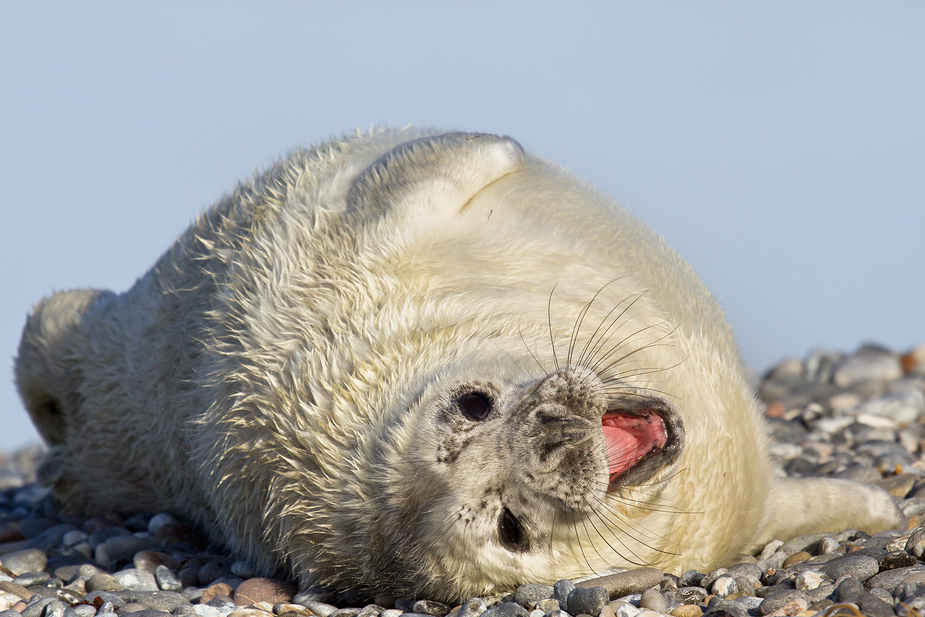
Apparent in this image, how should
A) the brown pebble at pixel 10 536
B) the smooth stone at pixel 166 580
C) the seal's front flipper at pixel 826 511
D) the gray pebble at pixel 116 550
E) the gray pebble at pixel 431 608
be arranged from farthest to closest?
1. the brown pebble at pixel 10 536
2. the gray pebble at pixel 116 550
3. the seal's front flipper at pixel 826 511
4. the smooth stone at pixel 166 580
5. the gray pebble at pixel 431 608

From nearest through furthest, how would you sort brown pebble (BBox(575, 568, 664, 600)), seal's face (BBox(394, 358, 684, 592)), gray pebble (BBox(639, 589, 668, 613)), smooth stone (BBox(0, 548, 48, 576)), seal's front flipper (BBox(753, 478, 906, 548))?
gray pebble (BBox(639, 589, 668, 613))
seal's face (BBox(394, 358, 684, 592))
brown pebble (BBox(575, 568, 664, 600))
seal's front flipper (BBox(753, 478, 906, 548))
smooth stone (BBox(0, 548, 48, 576))

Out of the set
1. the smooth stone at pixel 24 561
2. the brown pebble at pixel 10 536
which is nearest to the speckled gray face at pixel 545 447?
the smooth stone at pixel 24 561

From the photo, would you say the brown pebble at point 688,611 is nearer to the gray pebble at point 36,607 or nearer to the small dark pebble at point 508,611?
the small dark pebble at point 508,611

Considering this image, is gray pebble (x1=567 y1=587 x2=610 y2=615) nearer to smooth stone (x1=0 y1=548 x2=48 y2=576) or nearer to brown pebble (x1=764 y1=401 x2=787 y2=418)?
smooth stone (x1=0 y1=548 x2=48 y2=576)

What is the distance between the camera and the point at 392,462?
3.62 m

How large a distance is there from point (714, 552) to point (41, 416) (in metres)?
4.70

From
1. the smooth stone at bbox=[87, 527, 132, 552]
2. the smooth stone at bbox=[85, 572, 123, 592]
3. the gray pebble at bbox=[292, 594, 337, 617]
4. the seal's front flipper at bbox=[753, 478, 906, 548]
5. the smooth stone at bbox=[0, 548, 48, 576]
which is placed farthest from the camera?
the smooth stone at bbox=[87, 527, 132, 552]

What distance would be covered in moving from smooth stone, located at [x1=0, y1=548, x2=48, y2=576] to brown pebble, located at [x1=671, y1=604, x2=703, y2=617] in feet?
10.6

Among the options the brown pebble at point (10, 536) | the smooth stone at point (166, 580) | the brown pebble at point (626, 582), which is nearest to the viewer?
the brown pebble at point (626, 582)

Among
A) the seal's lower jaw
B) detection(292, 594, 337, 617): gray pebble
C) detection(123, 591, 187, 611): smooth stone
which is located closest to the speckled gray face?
Answer: the seal's lower jaw

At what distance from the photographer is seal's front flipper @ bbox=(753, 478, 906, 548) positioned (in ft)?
14.5

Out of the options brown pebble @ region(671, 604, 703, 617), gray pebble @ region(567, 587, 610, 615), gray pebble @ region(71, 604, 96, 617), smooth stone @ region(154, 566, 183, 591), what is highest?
gray pebble @ region(71, 604, 96, 617)

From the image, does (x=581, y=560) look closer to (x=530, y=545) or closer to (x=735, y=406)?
(x=530, y=545)

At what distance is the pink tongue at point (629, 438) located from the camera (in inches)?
138
